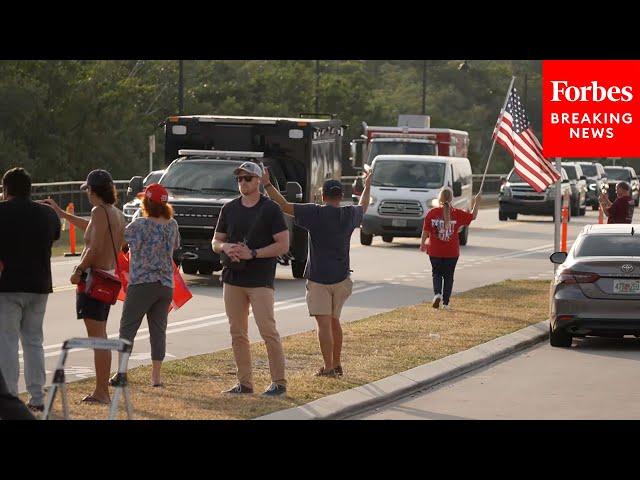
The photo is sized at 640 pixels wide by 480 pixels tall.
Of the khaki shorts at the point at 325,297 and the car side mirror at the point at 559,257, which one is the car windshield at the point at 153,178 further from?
the khaki shorts at the point at 325,297

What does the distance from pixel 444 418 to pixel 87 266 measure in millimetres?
2993

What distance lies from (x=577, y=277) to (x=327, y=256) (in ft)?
14.6

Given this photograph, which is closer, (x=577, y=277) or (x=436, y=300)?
(x=577, y=277)

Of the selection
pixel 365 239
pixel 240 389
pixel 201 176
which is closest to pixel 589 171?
pixel 365 239

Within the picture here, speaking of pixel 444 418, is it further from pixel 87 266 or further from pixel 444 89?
pixel 444 89

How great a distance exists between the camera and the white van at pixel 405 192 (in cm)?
3731

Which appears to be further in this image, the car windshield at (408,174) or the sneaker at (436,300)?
the car windshield at (408,174)

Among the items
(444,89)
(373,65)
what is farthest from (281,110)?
(373,65)

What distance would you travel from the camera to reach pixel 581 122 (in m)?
23.8

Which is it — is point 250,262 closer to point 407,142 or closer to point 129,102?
point 407,142

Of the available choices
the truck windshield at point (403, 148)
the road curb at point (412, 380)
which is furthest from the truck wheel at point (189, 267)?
the truck windshield at point (403, 148)

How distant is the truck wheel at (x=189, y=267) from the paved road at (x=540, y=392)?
33.4ft

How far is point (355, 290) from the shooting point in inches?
1009
